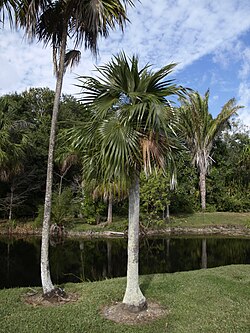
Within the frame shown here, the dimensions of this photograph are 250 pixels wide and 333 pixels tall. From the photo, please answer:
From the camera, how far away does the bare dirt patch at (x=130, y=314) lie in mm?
5348

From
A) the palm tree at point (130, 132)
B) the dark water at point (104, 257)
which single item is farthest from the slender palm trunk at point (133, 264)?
the dark water at point (104, 257)

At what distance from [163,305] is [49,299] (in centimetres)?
221

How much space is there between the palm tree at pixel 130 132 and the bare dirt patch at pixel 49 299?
1.30 meters

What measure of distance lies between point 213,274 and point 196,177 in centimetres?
1935

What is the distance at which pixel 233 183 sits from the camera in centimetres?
2861

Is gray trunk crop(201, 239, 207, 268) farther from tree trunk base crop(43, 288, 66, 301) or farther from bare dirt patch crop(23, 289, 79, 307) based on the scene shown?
tree trunk base crop(43, 288, 66, 301)

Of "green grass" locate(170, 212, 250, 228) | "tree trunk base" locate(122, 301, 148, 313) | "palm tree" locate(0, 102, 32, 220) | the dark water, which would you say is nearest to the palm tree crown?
"tree trunk base" locate(122, 301, 148, 313)

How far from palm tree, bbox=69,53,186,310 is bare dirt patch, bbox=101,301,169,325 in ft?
0.43

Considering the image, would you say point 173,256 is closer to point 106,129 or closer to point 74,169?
point 106,129

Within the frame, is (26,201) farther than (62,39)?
Yes

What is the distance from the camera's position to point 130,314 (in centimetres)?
556

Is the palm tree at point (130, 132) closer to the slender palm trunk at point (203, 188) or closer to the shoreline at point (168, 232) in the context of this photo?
the shoreline at point (168, 232)

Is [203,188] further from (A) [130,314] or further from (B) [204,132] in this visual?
(A) [130,314]

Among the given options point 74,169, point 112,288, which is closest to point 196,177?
point 74,169
